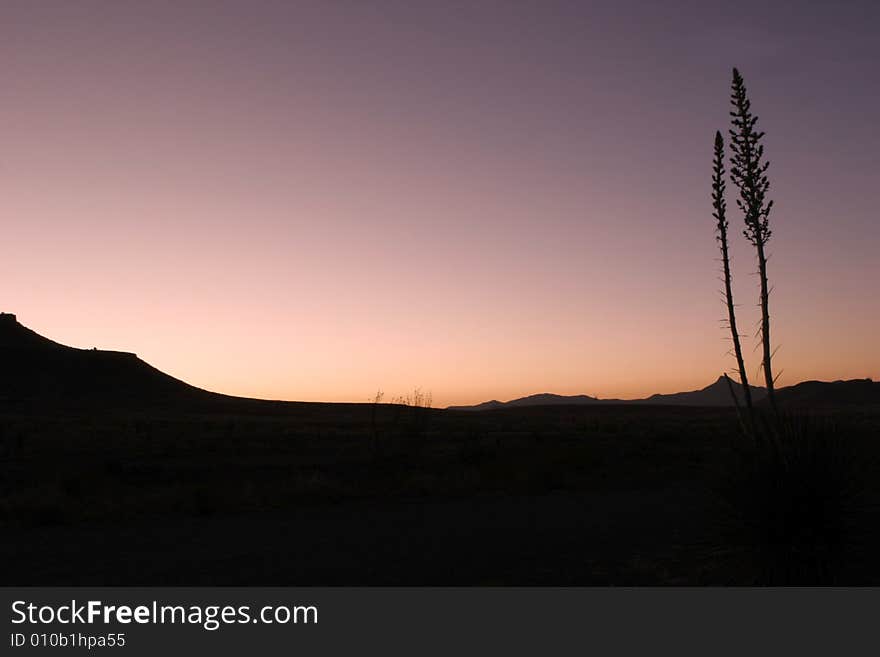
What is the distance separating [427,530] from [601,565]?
438 centimetres

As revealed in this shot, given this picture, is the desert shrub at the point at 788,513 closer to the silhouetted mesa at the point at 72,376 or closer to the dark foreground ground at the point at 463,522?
the dark foreground ground at the point at 463,522

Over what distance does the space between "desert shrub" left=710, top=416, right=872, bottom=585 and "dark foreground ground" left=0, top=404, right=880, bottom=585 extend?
0.06 ft

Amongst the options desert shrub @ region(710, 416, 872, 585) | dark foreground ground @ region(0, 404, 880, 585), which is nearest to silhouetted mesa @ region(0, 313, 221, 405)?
dark foreground ground @ region(0, 404, 880, 585)

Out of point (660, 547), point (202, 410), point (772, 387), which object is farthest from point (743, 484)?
point (202, 410)

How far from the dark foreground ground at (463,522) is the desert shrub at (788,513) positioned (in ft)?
0.06

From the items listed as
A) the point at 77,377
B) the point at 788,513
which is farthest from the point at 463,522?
the point at 77,377

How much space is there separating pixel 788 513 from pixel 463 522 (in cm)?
812

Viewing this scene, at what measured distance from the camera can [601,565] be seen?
1165 centimetres

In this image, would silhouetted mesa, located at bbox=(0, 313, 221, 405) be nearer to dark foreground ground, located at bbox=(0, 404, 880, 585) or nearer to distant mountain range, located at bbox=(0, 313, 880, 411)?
distant mountain range, located at bbox=(0, 313, 880, 411)

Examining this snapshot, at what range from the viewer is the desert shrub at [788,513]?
30.2 feet

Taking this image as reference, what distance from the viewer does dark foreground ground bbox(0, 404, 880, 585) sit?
9.38 m

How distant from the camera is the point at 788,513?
9.23 m

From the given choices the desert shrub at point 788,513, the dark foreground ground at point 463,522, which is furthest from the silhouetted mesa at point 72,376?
the desert shrub at point 788,513
